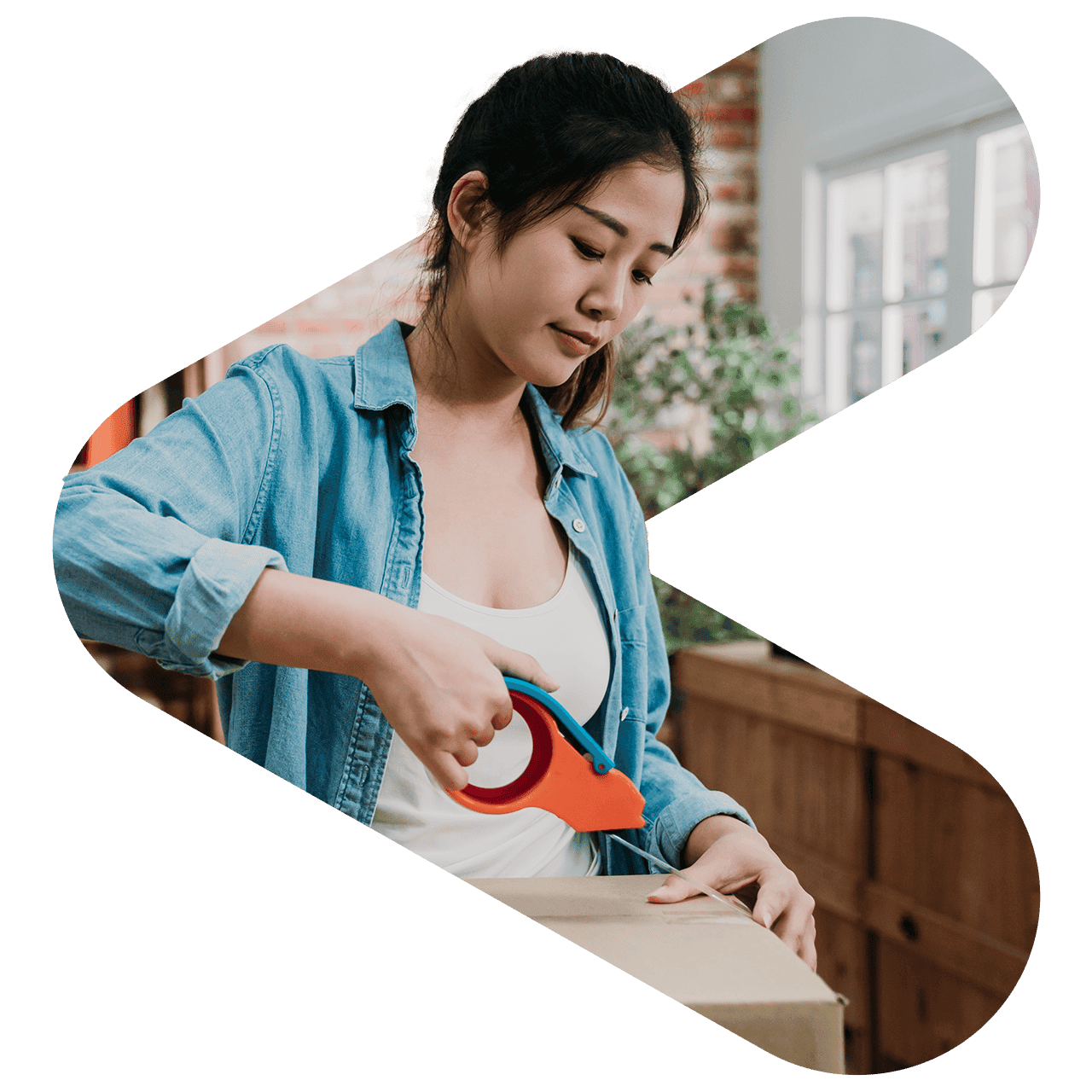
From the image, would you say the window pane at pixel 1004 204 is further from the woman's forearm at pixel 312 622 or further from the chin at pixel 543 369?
the woman's forearm at pixel 312 622

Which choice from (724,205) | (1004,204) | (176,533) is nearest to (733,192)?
(724,205)

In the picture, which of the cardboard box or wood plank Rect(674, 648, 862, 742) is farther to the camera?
wood plank Rect(674, 648, 862, 742)

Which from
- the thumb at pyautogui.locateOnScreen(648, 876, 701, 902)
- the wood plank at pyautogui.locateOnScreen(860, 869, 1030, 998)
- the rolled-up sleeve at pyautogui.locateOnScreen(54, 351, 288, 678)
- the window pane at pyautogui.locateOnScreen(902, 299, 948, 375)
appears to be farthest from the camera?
the window pane at pyautogui.locateOnScreen(902, 299, 948, 375)

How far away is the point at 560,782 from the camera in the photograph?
129cm

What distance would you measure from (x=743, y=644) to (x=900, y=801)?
0.93ft

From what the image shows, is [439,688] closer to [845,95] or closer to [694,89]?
[694,89]

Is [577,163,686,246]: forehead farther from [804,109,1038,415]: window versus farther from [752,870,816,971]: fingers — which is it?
[752,870,816,971]: fingers

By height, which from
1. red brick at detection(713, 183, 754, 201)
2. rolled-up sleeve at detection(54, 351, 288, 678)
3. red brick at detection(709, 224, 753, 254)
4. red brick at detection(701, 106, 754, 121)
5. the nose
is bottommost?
rolled-up sleeve at detection(54, 351, 288, 678)

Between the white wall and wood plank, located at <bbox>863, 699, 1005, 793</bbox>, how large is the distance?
24.9 inches

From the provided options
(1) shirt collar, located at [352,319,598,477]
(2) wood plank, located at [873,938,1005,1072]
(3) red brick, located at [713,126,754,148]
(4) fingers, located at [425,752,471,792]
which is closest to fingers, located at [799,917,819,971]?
(2) wood plank, located at [873,938,1005,1072]

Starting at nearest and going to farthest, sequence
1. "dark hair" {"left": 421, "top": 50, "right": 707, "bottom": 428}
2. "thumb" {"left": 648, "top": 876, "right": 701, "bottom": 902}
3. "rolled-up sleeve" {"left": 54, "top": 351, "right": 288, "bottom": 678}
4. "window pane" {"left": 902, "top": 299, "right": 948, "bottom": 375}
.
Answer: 1. "rolled-up sleeve" {"left": 54, "top": 351, "right": 288, "bottom": 678}
2. "dark hair" {"left": 421, "top": 50, "right": 707, "bottom": 428}
3. "thumb" {"left": 648, "top": 876, "right": 701, "bottom": 902}
4. "window pane" {"left": 902, "top": 299, "right": 948, "bottom": 375}

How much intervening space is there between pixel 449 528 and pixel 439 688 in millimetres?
205

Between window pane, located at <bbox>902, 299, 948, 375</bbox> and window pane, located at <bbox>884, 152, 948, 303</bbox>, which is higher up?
window pane, located at <bbox>884, 152, 948, 303</bbox>

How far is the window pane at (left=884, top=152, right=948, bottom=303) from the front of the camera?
1515 millimetres
